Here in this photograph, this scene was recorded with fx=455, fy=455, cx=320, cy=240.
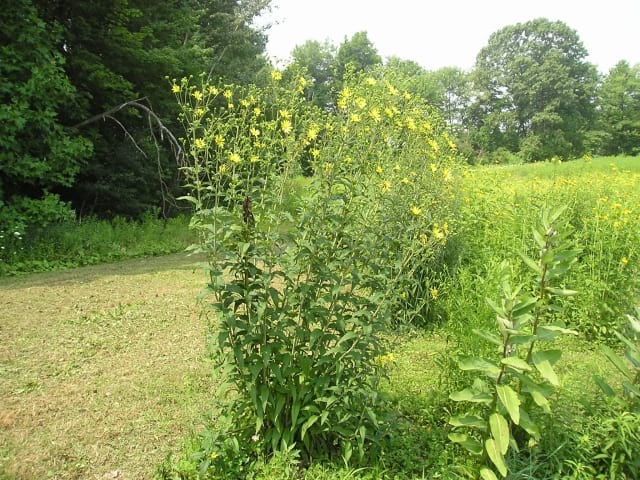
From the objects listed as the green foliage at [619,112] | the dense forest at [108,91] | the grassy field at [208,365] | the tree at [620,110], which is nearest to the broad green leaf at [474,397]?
the grassy field at [208,365]

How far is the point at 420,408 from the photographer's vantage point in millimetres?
2588

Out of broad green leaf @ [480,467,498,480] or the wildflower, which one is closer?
broad green leaf @ [480,467,498,480]

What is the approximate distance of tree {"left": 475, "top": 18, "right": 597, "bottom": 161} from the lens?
34062mm

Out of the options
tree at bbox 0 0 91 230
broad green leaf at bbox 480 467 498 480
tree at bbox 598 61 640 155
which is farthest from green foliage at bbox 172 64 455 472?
tree at bbox 598 61 640 155

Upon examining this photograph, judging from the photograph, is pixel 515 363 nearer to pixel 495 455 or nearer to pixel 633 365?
pixel 495 455

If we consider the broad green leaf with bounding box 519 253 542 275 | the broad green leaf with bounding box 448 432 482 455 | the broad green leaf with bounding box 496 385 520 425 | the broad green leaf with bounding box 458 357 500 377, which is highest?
the broad green leaf with bounding box 519 253 542 275

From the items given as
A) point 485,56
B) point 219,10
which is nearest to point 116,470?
point 219,10

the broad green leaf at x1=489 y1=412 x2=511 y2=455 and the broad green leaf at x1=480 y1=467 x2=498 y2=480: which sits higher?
the broad green leaf at x1=489 y1=412 x2=511 y2=455

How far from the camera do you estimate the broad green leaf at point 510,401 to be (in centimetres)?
155

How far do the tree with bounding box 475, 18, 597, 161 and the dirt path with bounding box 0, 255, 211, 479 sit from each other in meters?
32.3

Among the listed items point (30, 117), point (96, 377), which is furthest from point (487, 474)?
point (30, 117)

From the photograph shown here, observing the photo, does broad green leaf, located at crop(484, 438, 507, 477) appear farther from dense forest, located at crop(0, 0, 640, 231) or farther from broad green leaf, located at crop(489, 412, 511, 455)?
dense forest, located at crop(0, 0, 640, 231)

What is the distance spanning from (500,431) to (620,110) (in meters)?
40.3

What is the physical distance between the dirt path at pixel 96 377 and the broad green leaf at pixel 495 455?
5.35ft
